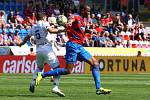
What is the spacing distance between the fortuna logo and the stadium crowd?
2317 millimetres

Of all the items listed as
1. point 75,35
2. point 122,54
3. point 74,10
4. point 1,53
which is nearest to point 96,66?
point 75,35

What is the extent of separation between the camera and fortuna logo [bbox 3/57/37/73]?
31.2 metres

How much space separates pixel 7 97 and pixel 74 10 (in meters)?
26.1

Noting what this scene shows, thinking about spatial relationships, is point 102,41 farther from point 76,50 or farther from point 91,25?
point 76,50

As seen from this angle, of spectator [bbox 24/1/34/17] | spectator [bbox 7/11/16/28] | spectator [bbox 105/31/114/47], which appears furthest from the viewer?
spectator [bbox 24/1/34/17]

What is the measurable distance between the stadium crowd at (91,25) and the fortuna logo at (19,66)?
7.60ft

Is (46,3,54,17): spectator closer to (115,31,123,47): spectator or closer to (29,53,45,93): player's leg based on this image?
(115,31,123,47): spectator

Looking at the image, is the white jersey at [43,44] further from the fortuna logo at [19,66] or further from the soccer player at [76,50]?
the fortuna logo at [19,66]

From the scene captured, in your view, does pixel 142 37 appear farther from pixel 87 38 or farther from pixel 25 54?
pixel 25 54

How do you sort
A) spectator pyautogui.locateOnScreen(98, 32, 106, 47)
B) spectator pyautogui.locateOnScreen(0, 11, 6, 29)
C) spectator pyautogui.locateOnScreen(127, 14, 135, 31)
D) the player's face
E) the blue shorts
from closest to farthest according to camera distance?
the blue shorts, spectator pyautogui.locateOnScreen(0, 11, 6, 29), spectator pyautogui.locateOnScreen(98, 32, 106, 47), the player's face, spectator pyautogui.locateOnScreen(127, 14, 135, 31)

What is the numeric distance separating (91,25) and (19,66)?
809 centimetres

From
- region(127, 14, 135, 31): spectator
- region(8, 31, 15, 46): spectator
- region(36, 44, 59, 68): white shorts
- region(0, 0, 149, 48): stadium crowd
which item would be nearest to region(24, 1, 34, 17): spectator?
region(0, 0, 149, 48): stadium crowd

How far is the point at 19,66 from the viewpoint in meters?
31.4

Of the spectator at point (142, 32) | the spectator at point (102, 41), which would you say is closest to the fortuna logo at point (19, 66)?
the spectator at point (102, 41)
